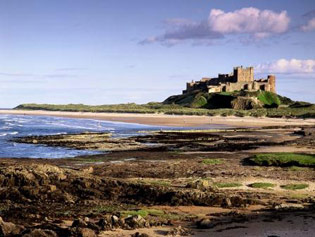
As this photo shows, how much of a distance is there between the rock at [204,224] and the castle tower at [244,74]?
158779mm

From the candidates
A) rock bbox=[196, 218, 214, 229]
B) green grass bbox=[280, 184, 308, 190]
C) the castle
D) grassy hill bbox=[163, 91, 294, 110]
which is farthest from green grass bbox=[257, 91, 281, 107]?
rock bbox=[196, 218, 214, 229]

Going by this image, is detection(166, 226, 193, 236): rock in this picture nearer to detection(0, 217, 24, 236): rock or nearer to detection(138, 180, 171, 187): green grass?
detection(0, 217, 24, 236): rock

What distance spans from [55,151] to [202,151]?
42.6ft

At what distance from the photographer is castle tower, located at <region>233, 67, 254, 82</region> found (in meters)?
170

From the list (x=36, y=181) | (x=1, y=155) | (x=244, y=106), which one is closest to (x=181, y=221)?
(x=36, y=181)

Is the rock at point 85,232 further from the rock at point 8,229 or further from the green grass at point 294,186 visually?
the green grass at point 294,186

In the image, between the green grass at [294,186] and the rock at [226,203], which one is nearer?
the rock at [226,203]

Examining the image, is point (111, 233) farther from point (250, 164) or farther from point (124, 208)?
point (250, 164)

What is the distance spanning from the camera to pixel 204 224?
47.4 feet

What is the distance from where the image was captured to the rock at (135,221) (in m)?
14.4

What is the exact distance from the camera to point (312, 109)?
132 meters

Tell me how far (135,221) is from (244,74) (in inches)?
6363

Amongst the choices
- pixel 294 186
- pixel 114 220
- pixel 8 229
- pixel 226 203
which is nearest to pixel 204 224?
pixel 114 220

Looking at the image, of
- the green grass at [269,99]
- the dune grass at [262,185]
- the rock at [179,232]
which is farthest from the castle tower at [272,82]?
the rock at [179,232]
